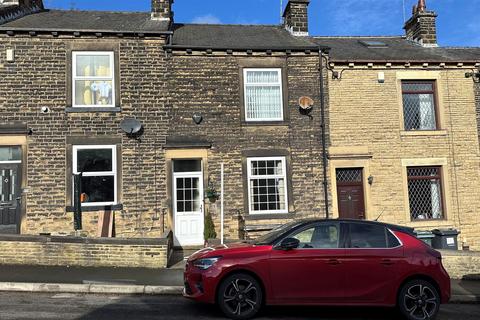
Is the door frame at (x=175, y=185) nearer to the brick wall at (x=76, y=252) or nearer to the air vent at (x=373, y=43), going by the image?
the brick wall at (x=76, y=252)

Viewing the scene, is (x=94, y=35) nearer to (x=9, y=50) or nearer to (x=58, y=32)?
(x=58, y=32)

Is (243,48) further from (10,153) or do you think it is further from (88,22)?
(10,153)

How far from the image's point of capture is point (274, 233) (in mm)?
7535

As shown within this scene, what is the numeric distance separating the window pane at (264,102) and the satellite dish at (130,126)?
3.41m

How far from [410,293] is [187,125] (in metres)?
8.52

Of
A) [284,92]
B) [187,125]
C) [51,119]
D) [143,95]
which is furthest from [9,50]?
[284,92]

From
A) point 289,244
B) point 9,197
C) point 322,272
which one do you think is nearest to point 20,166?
point 9,197

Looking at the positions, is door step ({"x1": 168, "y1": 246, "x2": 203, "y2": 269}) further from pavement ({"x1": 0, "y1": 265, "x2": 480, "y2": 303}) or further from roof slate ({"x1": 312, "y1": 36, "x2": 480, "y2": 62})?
roof slate ({"x1": 312, "y1": 36, "x2": 480, "y2": 62})

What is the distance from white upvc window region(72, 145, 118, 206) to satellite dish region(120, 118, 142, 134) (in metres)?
0.64

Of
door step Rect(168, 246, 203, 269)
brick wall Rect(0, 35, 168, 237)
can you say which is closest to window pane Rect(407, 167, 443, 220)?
door step Rect(168, 246, 203, 269)

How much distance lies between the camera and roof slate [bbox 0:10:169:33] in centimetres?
1361

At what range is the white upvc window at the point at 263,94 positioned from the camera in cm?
1431

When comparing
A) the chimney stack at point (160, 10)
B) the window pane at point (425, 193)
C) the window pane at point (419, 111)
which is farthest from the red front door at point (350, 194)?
the chimney stack at point (160, 10)

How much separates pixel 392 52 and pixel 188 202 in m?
8.91
